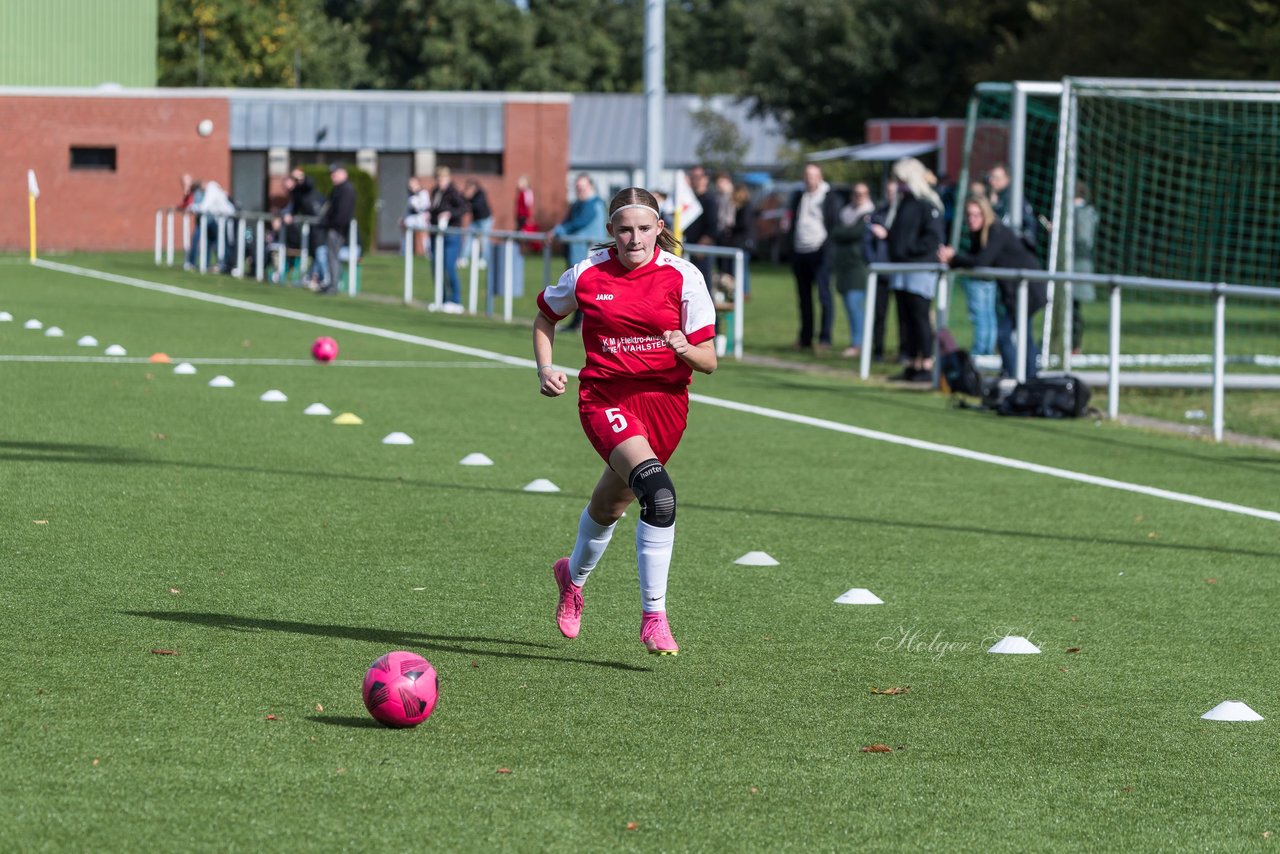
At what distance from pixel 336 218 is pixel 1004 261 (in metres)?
14.3

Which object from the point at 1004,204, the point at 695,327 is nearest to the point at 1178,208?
the point at 1004,204

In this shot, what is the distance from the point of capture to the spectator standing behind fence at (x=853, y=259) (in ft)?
67.9

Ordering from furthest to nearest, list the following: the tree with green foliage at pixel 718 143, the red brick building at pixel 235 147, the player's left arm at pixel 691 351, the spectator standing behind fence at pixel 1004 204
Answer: the tree with green foliage at pixel 718 143, the red brick building at pixel 235 147, the spectator standing behind fence at pixel 1004 204, the player's left arm at pixel 691 351

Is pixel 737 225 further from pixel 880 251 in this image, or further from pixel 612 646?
pixel 612 646

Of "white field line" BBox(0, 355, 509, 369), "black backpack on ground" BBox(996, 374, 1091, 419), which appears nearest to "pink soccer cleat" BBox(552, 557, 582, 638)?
"black backpack on ground" BBox(996, 374, 1091, 419)

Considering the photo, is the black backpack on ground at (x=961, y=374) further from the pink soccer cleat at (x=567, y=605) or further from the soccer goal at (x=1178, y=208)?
the pink soccer cleat at (x=567, y=605)

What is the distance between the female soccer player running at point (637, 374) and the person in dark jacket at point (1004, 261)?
10.3m

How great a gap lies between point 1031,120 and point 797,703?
27.4m

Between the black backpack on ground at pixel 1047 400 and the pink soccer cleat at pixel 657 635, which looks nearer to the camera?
the pink soccer cleat at pixel 657 635

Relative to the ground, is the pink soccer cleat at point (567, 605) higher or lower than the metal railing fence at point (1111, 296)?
lower

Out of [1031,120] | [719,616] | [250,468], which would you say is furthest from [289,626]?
[1031,120]

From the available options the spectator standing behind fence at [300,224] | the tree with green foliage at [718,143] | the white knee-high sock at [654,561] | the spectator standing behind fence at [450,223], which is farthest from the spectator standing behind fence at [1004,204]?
the tree with green foliage at [718,143]

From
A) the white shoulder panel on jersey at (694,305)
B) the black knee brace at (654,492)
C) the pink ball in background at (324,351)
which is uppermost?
the white shoulder panel on jersey at (694,305)

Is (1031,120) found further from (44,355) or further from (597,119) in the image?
(597,119)
